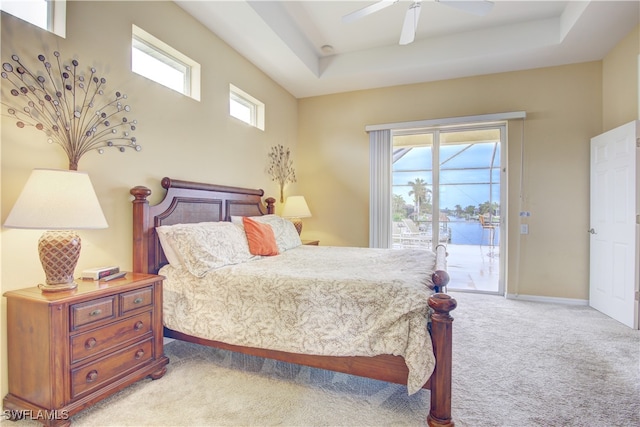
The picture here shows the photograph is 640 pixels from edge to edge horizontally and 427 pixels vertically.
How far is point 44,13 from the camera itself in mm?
1987

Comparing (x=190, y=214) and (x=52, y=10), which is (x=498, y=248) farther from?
(x=52, y=10)

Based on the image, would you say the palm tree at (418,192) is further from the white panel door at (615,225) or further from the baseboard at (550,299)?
the white panel door at (615,225)

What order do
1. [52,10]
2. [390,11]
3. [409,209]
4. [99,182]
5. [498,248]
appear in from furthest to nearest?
1. [409,209]
2. [498,248]
3. [390,11]
4. [99,182]
5. [52,10]

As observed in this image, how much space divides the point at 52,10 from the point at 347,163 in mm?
3747

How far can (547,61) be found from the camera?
395 cm

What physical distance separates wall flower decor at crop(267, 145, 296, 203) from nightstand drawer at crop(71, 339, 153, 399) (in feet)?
9.35

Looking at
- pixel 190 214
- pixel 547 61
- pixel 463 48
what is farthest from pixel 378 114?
pixel 190 214

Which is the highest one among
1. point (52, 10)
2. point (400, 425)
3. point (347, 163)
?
point (52, 10)

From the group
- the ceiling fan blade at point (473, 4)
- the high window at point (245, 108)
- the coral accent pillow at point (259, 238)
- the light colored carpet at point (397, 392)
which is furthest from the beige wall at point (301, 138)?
the ceiling fan blade at point (473, 4)

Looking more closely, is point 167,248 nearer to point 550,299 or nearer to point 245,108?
point 245,108

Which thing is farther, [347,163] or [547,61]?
[347,163]

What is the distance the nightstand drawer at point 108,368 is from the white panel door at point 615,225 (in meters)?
4.40

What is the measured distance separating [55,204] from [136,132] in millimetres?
1048

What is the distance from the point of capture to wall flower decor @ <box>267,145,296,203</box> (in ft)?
14.9
